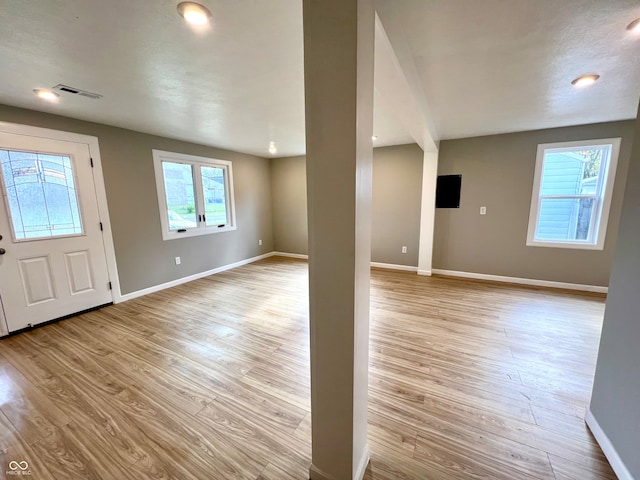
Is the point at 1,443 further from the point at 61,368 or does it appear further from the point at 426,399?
the point at 426,399

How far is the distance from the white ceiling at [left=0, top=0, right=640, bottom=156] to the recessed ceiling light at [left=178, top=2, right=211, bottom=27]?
0.04 metres

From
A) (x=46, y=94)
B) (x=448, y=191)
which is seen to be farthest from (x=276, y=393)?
(x=448, y=191)

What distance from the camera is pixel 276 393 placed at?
1.85 meters

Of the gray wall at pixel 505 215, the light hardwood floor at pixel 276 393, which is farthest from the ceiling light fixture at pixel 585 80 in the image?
the light hardwood floor at pixel 276 393

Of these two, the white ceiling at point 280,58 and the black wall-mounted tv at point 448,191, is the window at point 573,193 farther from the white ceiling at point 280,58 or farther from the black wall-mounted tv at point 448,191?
the black wall-mounted tv at point 448,191

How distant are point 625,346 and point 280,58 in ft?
8.61

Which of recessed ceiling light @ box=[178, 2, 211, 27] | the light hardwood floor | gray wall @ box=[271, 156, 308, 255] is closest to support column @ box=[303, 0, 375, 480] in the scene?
the light hardwood floor

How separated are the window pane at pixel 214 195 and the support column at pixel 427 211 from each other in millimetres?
3785

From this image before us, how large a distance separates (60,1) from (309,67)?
1.38m

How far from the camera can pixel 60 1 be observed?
1.25 meters

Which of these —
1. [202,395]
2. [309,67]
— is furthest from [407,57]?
[202,395]

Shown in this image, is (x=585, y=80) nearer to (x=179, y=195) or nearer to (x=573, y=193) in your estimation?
(x=573, y=193)

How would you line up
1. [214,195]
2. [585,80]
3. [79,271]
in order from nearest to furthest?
1. [585,80]
2. [79,271]
3. [214,195]

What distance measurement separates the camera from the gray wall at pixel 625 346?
1.20 m
